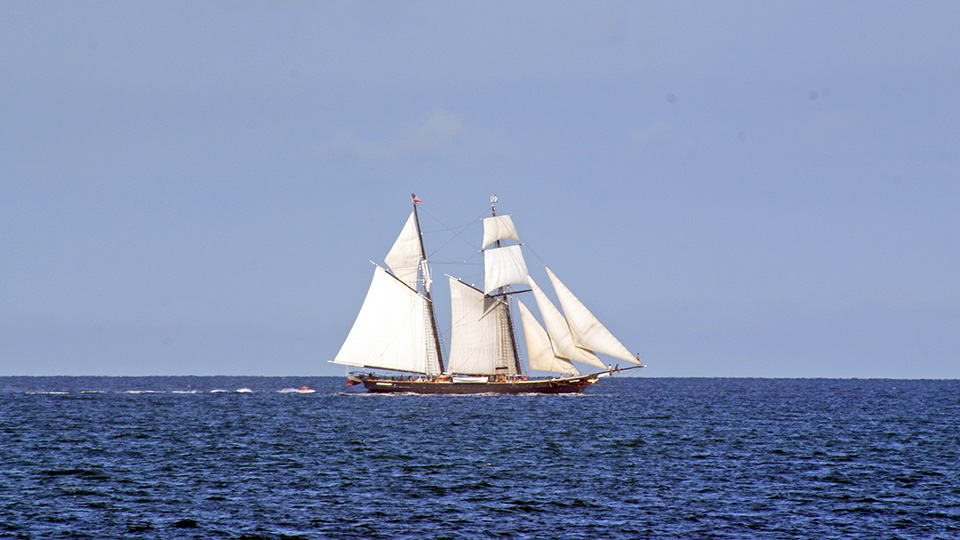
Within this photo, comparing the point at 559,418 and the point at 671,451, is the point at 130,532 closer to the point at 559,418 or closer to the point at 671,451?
the point at 671,451

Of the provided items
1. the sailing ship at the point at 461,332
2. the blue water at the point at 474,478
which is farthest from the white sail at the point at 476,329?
the blue water at the point at 474,478

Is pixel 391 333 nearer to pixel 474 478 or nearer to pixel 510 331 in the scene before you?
pixel 510 331

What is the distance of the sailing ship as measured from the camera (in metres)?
107

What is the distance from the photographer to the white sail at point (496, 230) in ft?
362

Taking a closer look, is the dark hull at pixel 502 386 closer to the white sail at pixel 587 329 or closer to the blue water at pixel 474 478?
the white sail at pixel 587 329

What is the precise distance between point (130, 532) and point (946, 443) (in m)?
51.3

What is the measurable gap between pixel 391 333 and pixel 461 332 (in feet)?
24.0

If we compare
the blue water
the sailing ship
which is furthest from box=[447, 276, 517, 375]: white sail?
the blue water

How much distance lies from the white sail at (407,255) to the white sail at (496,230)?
7297 mm

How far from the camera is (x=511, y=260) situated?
358 ft

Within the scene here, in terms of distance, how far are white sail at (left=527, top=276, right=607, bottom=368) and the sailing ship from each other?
535 millimetres

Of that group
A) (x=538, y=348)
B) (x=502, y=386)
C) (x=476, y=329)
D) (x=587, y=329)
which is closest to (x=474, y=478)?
(x=587, y=329)

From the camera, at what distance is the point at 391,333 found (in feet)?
358

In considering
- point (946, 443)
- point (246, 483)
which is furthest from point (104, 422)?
point (946, 443)
